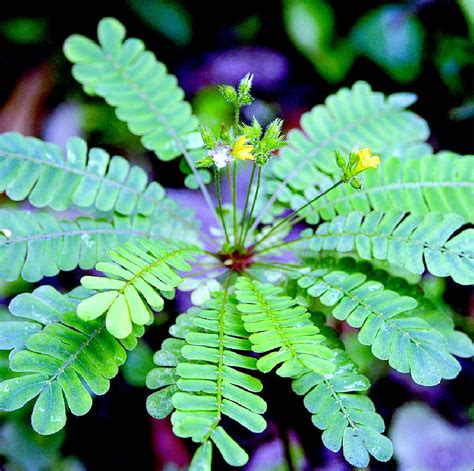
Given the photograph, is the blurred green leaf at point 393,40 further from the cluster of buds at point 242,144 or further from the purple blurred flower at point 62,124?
the cluster of buds at point 242,144

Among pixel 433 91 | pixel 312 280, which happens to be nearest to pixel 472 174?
pixel 312 280

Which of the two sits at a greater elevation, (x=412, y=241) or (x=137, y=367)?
(x=412, y=241)

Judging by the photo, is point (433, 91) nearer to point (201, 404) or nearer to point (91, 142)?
point (91, 142)

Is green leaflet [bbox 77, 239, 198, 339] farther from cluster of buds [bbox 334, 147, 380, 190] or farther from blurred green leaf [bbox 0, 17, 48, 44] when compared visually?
blurred green leaf [bbox 0, 17, 48, 44]

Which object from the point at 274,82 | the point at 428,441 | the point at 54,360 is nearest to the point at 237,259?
the point at 54,360

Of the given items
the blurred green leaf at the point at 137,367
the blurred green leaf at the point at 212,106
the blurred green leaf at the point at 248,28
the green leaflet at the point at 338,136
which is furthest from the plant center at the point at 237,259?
the blurred green leaf at the point at 248,28

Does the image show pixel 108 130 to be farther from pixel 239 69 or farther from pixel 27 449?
pixel 27 449

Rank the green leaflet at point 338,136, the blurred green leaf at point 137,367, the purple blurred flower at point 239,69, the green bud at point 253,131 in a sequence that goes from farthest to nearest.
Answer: the purple blurred flower at point 239,69
the blurred green leaf at point 137,367
the green leaflet at point 338,136
the green bud at point 253,131
